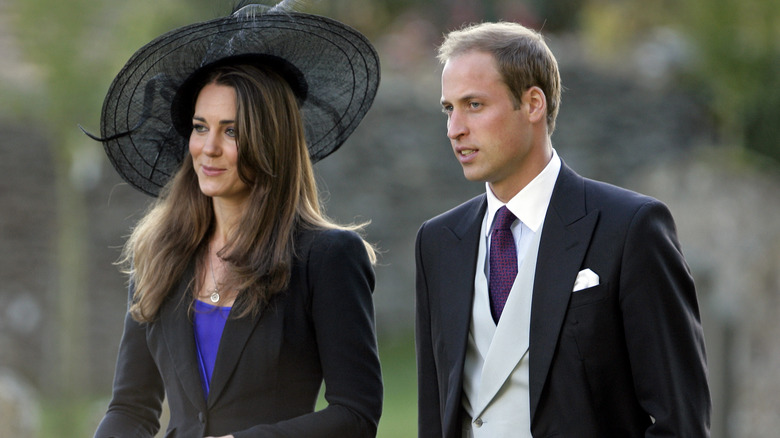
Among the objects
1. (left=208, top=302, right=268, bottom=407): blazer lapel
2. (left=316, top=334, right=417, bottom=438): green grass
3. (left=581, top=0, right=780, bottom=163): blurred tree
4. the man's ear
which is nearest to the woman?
(left=208, top=302, right=268, bottom=407): blazer lapel

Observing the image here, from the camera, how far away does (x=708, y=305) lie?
851 cm

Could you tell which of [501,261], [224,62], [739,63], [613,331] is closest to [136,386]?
[224,62]

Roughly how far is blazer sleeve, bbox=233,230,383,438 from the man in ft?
0.59

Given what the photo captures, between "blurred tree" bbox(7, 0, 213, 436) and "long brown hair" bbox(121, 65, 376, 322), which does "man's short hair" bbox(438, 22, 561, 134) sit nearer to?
"long brown hair" bbox(121, 65, 376, 322)

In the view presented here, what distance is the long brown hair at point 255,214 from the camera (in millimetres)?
2951

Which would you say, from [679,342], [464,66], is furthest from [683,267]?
[464,66]

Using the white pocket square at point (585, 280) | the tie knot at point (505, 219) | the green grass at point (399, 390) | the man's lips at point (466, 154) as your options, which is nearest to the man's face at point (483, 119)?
the man's lips at point (466, 154)

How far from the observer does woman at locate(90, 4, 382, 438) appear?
288 centimetres

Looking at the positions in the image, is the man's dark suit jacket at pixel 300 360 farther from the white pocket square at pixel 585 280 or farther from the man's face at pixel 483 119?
the white pocket square at pixel 585 280

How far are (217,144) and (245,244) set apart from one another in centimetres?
27

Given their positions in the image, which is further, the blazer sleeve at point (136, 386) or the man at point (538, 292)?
the blazer sleeve at point (136, 386)

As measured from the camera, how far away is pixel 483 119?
9.15 ft

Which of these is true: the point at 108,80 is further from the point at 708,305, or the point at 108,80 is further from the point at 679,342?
the point at 679,342

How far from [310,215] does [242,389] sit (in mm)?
503
